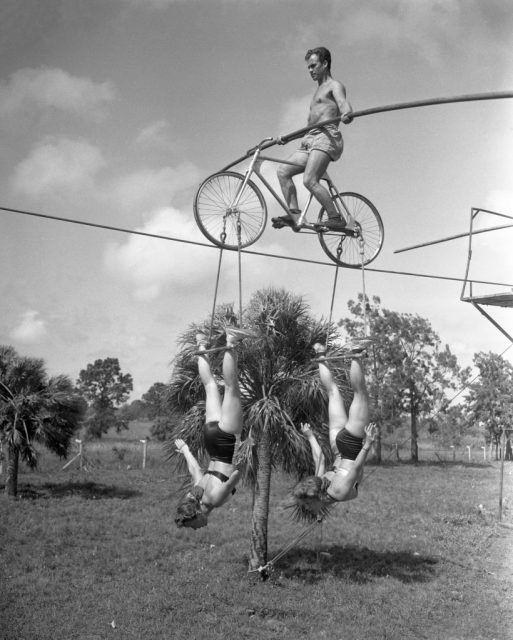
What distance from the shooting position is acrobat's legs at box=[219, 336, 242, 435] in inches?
208

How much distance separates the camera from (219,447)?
555 cm

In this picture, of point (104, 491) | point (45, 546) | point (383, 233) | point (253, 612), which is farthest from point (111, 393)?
point (383, 233)

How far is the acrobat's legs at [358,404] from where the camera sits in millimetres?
5344

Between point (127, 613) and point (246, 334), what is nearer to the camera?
point (246, 334)

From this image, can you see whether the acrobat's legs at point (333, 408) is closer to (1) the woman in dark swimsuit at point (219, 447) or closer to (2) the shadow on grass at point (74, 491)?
(1) the woman in dark swimsuit at point (219, 447)

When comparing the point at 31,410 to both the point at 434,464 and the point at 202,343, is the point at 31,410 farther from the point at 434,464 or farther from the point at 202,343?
the point at 434,464

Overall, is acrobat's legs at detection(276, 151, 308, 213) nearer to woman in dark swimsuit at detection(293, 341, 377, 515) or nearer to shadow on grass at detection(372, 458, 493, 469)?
woman in dark swimsuit at detection(293, 341, 377, 515)

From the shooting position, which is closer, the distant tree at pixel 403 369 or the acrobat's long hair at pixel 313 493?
the acrobat's long hair at pixel 313 493

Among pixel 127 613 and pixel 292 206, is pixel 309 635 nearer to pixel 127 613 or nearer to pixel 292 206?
pixel 127 613

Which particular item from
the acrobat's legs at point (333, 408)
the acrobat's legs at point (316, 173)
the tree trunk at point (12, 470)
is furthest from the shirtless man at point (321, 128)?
the tree trunk at point (12, 470)

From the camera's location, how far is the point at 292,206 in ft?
22.9

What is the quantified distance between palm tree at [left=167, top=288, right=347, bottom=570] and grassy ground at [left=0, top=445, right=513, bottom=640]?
2.05 m

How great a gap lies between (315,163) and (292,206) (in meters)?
0.65

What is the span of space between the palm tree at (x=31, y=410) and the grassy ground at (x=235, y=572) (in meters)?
1.98
